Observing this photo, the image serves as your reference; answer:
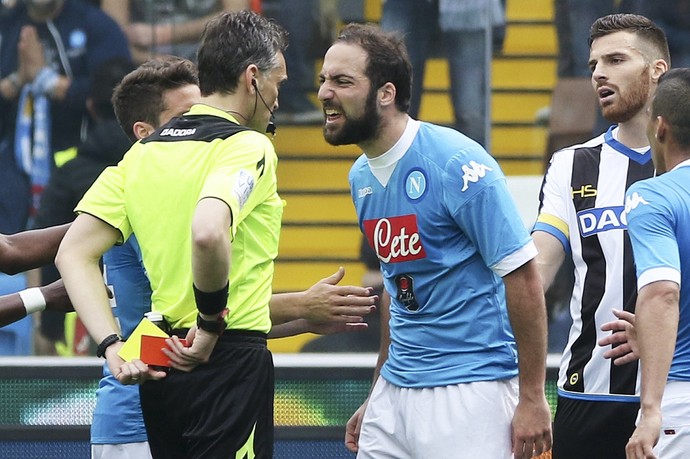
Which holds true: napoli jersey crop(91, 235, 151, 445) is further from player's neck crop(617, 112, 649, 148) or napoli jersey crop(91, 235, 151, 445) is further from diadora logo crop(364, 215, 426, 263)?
player's neck crop(617, 112, 649, 148)

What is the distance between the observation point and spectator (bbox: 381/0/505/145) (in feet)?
20.5

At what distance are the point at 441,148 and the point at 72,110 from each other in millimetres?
2989

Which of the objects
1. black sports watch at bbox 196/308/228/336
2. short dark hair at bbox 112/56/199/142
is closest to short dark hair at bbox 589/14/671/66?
short dark hair at bbox 112/56/199/142

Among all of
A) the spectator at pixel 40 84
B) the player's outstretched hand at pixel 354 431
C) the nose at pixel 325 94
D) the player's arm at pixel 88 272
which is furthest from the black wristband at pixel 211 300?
the spectator at pixel 40 84

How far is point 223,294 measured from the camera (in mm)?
3215

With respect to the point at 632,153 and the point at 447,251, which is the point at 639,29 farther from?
the point at 447,251

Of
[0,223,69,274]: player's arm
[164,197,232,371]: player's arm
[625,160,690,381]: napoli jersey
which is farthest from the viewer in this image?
[0,223,69,274]: player's arm

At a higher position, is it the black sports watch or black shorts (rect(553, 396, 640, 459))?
the black sports watch

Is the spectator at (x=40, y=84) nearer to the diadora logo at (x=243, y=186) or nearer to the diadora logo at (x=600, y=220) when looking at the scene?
the diadora logo at (x=600, y=220)

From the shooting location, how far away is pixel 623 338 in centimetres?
362

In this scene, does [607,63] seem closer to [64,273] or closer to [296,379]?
[64,273]

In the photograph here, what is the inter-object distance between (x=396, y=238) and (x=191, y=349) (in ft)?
2.61

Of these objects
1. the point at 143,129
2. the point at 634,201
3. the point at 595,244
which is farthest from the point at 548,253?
the point at 143,129

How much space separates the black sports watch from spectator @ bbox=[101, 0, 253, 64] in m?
→ 3.16
